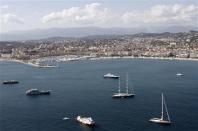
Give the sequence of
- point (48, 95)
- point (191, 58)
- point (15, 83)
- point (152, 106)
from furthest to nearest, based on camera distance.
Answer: point (191, 58) < point (15, 83) < point (48, 95) < point (152, 106)

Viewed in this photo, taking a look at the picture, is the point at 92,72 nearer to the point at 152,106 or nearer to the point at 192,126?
the point at 152,106

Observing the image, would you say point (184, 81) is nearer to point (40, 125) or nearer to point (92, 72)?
point (92, 72)

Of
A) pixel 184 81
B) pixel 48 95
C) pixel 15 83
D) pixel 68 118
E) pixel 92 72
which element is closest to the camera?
pixel 68 118

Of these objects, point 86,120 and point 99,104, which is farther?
point 99,104

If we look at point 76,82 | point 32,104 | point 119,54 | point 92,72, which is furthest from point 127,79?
point 119,54

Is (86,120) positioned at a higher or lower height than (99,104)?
higher

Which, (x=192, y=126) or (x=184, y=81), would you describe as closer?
(x=192, y=126)
